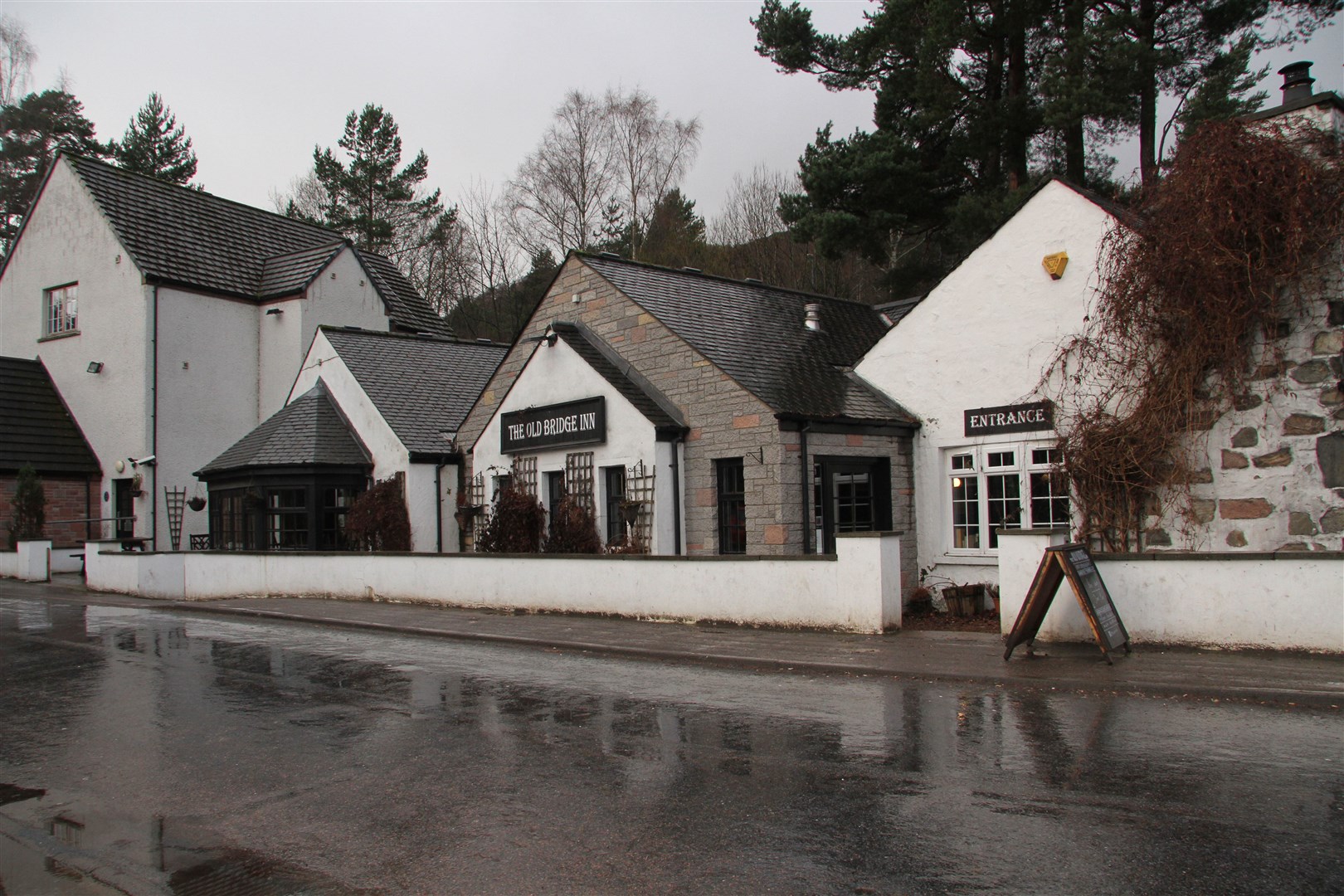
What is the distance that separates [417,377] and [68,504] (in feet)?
37.4

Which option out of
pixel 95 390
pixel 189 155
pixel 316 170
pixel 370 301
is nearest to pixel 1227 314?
pixel 370 301

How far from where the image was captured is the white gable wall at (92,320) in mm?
28297

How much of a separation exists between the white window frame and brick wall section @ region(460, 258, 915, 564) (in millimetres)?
697

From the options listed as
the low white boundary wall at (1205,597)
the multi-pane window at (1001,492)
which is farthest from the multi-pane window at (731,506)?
the low white boundary wall at (1205,597)

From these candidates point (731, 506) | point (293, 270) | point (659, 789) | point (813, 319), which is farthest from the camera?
point (293, 270)

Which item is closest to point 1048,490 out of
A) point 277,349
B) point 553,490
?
point 553,490

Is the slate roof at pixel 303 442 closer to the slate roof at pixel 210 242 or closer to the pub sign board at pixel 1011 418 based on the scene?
the slate roof at pixel 210 242

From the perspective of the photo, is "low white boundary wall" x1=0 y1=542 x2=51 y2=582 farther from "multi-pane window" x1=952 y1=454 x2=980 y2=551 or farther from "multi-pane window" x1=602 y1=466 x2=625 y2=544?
"multi-pane window" x1=952 y1=454 x2=980 y2=551

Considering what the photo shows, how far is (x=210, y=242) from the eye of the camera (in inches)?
1234

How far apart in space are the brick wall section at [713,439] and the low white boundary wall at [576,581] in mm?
2303

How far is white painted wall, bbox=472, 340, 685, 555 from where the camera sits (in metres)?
17.2

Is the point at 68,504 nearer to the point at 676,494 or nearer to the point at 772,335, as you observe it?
the point at 676,494

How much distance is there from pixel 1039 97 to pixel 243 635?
2262cm

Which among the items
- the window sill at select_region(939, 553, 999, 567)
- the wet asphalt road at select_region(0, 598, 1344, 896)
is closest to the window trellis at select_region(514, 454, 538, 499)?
the window sill at select_region(939, 553, 999, 567)
